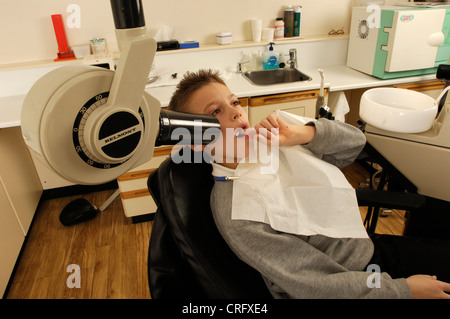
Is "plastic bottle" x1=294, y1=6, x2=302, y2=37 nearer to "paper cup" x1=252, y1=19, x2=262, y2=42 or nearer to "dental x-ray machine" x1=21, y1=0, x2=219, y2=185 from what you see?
"paper cup" x1=252, y1=19, x2=262, y2=42

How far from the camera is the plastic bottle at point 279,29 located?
106 inches

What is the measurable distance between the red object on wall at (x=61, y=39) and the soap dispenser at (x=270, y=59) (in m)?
1.51

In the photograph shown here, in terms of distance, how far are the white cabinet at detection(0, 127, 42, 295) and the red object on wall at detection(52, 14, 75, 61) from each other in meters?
0.67

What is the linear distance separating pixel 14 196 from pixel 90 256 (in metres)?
0.67

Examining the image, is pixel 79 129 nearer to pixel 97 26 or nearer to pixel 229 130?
pixel 229 130

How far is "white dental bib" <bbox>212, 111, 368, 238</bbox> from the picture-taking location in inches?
40.4

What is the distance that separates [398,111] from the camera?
1.33 meters

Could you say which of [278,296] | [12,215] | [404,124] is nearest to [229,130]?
[278,296]

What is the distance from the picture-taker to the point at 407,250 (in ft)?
3.86

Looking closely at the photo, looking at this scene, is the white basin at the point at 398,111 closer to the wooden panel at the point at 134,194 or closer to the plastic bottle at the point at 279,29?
the plastic bottle at the point at 279,29

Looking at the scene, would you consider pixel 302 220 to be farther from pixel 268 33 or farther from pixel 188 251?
pixel 268 33

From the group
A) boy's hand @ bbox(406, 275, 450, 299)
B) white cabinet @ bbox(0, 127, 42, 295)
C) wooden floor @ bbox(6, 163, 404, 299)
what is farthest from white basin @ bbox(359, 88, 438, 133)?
white cabinet @ bbox(0, 127, 42, 295)

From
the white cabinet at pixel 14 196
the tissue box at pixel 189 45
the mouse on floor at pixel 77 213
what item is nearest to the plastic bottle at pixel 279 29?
the tissue box at pixel 189 45
